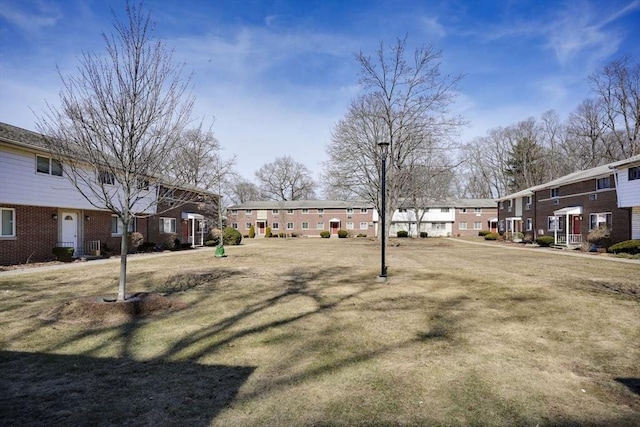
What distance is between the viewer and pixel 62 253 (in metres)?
18.4

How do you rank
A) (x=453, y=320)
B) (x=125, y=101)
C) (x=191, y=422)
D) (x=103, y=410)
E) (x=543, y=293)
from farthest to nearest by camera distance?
(x=543, y=293)
(x=125, y=101)
(x=453, y=320)
(x=103, y=410)
(x=191, y=422)

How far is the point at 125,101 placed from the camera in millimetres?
7730

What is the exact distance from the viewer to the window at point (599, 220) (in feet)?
86.9

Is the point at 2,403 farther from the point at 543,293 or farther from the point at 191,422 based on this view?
the point at 543,293

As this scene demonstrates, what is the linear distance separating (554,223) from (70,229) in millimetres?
37511

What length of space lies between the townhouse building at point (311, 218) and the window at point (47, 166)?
3966 cm

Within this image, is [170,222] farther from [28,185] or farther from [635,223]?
[635,223]

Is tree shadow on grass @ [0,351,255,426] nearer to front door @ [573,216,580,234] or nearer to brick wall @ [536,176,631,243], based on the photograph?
brick wall @ [536,176,631,243]

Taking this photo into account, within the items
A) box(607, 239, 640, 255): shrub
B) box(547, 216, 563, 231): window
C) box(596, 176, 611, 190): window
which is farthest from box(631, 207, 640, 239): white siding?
box(547, 216, 563, 231): window

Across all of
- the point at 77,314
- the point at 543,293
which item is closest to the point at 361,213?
the point at 543,293

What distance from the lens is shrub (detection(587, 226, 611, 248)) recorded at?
2544 cm

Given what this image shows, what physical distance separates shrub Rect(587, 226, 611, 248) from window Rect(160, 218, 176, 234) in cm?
3185

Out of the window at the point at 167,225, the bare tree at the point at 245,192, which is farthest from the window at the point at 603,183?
the bare tree at the point at 245,192

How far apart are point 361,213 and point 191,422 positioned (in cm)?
5578
